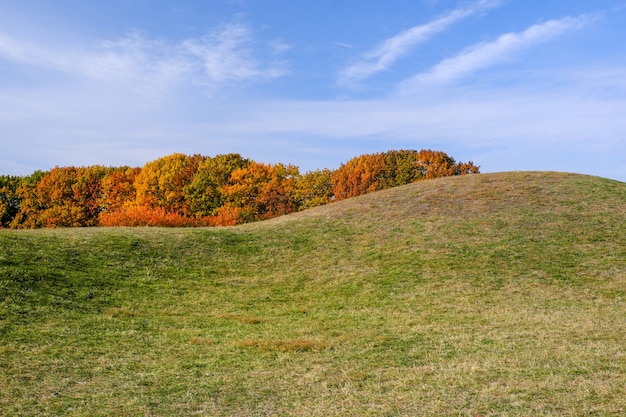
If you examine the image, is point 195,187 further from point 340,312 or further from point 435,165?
point 340,312

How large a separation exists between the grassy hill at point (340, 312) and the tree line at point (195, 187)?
25426 millimetres

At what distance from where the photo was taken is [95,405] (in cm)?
1163

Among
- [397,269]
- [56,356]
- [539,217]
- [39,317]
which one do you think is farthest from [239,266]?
[539,217]

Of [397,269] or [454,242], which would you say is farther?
[454,242]

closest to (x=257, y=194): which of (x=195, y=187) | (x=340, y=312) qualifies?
(x=195, y=187)

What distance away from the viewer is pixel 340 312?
2175 centimetres

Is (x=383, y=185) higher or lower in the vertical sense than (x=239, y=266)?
higher

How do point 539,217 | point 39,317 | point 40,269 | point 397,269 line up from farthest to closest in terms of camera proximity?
point 539,217
point 397,269
point 40,269
point 39,317

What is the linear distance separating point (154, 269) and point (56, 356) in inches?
492

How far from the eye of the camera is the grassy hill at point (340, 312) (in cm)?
1168

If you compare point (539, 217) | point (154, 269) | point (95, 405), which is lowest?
point (95, 405)

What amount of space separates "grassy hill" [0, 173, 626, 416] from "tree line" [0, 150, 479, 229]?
25426 millimetres

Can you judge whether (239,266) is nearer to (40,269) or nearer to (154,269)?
(154,269)

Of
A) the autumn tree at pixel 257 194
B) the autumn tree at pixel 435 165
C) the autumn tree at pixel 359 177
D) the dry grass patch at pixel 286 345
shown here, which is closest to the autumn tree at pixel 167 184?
the autumn tree at pixel 257 194
